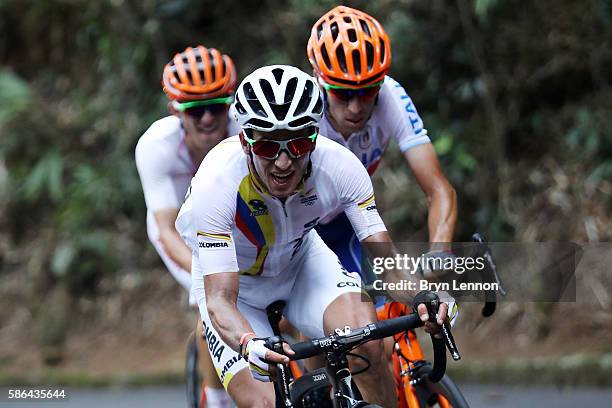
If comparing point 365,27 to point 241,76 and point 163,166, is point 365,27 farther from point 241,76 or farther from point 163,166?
point 241,76

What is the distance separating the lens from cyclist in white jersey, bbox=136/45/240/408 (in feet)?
A: 22.1

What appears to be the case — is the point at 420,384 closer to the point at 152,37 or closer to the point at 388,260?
the point at 388,260

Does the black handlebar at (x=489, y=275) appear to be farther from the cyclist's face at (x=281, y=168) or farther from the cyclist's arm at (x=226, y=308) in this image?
the cyclist's arm at (x=226, y=308)

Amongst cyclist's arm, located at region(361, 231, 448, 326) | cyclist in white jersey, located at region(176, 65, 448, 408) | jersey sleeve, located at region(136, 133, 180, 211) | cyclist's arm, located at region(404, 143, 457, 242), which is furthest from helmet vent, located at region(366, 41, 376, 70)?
jersey sleeve, located at region(136, 133, 180, 211)

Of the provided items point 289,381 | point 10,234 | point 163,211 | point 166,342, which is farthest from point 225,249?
point 10,234

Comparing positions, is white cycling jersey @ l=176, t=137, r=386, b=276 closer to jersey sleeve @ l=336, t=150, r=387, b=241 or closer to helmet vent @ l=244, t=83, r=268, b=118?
jersey sleeve @ l=336, t=150, r=387, b=241

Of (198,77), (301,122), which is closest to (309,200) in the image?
(301,122)

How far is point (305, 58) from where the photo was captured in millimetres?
12172

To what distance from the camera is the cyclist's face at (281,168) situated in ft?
15.2

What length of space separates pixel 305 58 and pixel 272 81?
7469mm

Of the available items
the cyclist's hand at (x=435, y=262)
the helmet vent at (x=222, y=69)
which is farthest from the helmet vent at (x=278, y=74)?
the helmet vent at (x=222, y=69)

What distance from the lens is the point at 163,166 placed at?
680 cm

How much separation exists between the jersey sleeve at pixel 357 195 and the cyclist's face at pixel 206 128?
1889 mm

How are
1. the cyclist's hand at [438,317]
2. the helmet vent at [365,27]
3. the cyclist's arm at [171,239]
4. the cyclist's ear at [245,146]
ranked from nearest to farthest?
the cyclist's hand at [438,317] → the cyclist's ear at [245,146] → the helmet vent at [365,27] → the cyclist's arm at [171,239]
